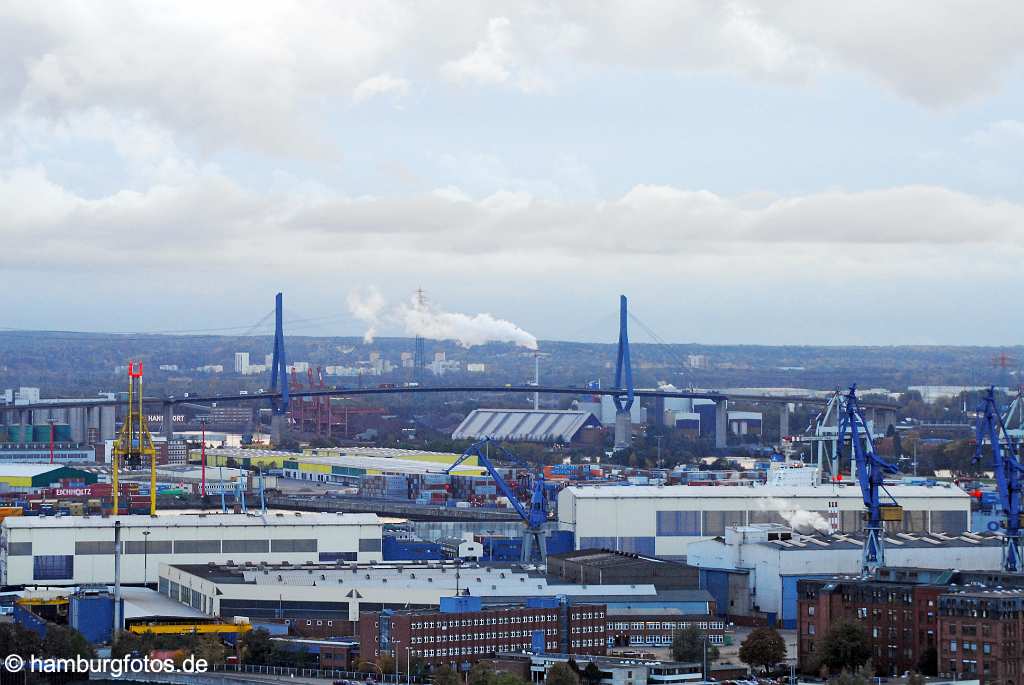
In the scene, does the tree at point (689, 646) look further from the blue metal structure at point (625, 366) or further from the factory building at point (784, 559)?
the blue metal structure at point (625, 366)

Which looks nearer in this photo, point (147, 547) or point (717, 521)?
point (147, 547)

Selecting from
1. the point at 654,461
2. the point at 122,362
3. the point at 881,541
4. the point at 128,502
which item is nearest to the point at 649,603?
the point at 881,541

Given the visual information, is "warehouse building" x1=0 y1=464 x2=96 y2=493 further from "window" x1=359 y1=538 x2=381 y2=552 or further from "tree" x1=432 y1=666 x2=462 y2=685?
"tree" x1=432 y1=666 x2=462 y2=685

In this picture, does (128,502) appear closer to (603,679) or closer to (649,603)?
(649,603)

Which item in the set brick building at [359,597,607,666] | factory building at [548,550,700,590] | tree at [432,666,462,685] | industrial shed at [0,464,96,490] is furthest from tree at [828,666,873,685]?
industrial shed at [0,464,96,490]

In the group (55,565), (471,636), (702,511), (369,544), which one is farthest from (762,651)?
(55,565)

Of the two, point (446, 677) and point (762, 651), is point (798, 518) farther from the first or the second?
point (446, 677)
